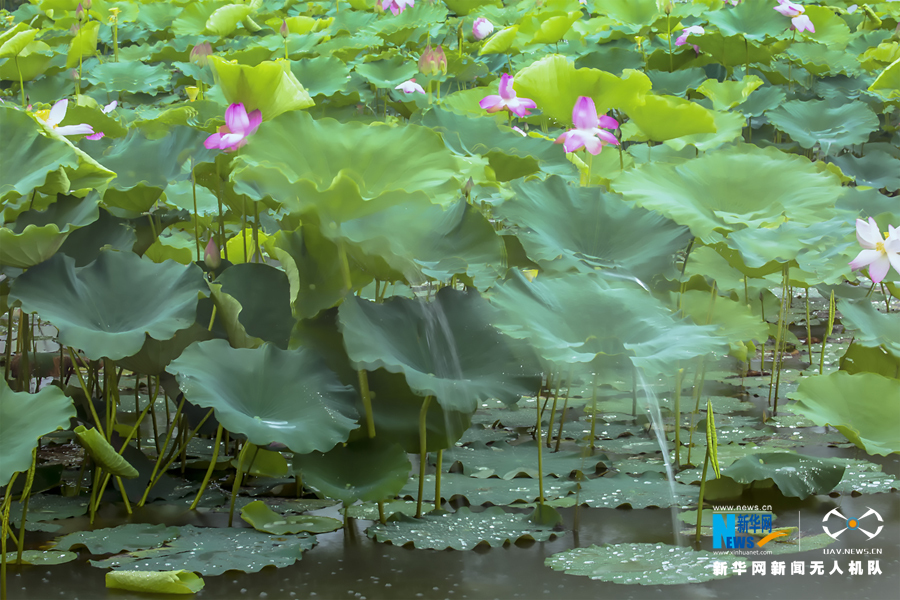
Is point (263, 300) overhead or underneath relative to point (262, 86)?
underneath

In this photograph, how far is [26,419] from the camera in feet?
3.19

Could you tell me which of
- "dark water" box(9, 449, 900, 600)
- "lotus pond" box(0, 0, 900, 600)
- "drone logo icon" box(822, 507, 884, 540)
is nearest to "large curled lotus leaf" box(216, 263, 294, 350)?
"lotus pond" box(0, 0, 900, 600)

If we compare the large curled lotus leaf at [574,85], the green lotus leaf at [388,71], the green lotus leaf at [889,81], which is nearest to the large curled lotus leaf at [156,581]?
the large curled lotus leaf at [574,85]

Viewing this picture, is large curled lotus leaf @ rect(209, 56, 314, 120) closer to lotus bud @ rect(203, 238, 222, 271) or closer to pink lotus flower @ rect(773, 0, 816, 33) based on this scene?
lotus bud @ rect(203, 238, 222, 271)

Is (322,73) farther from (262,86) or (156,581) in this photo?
(156,581)

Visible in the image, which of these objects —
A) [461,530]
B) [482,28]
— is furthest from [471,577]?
[482,28]

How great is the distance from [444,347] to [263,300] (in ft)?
1.09

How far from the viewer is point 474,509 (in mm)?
1220

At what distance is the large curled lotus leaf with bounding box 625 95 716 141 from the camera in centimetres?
148

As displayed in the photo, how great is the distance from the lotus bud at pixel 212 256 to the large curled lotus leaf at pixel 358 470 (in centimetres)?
40

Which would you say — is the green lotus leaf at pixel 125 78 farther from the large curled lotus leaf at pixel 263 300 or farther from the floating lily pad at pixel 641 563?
the floating lily pad at pixel 641 563

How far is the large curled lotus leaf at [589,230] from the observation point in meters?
1.25

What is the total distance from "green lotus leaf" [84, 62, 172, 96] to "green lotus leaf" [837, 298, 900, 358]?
2.84 m

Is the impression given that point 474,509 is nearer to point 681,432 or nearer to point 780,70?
point 681,432
